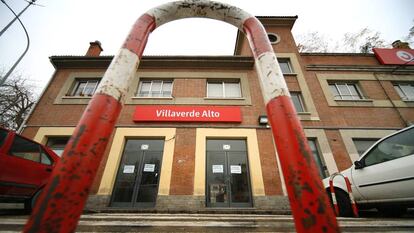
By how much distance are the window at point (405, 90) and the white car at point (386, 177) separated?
851cm

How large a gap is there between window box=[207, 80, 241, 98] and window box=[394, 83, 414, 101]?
845 centimetres

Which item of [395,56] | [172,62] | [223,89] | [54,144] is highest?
[395,56]

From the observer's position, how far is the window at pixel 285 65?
33.0 feet

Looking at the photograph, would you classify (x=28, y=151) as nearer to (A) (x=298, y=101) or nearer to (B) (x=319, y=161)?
(B) (x=319, y=161)

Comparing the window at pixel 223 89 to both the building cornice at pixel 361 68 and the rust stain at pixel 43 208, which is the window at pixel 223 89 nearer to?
the building cornice at pixel 361 68

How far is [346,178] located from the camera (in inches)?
162

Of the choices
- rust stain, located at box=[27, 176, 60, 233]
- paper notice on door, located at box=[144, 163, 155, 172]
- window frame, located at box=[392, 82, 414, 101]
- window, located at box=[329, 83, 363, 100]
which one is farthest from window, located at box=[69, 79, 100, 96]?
window frame, located at box=[392, 82, 414, 101]

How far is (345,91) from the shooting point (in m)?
9.45

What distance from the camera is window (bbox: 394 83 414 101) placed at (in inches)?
362

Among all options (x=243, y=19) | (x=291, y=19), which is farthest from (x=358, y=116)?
(x=243, y=19)

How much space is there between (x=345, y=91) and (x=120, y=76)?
11.6m

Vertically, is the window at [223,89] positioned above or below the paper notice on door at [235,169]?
above

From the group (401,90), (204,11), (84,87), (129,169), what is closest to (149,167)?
(129,169)

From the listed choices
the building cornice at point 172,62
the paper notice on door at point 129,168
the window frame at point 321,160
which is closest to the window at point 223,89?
the building cornice at point 172,62
